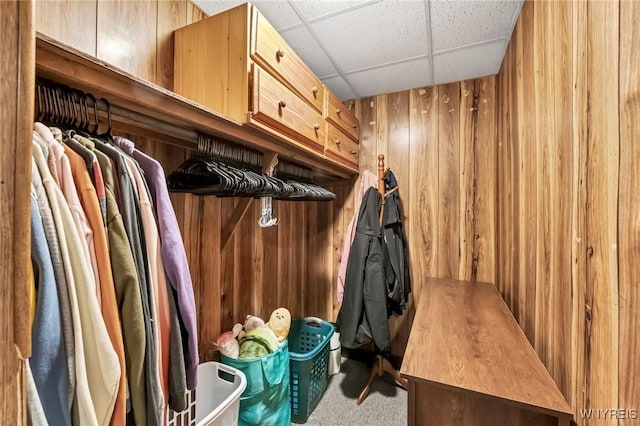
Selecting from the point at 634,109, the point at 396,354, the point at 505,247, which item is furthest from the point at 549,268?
the point at 396,354

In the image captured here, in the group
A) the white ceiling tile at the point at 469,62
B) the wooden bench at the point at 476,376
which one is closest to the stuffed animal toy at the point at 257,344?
the wooden bench at the point at 476,376

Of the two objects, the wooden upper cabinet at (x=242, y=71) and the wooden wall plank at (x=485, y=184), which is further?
the wooden wall plank at (x=485, y=184)

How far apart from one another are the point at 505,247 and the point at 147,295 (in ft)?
6.31

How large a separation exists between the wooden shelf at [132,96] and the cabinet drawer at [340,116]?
660 millimetres

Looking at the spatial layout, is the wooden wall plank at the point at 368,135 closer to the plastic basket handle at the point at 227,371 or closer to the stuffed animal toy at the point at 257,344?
the stuffed animal toy at the point at 257,344

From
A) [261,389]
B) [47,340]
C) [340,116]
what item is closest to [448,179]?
[340,116]

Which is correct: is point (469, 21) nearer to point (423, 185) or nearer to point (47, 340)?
point (423, 185)

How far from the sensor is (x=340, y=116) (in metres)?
2.01

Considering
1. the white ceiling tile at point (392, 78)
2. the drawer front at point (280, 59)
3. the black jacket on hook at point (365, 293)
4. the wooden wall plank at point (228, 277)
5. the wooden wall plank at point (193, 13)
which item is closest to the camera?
the drawer front at point (280, 59)

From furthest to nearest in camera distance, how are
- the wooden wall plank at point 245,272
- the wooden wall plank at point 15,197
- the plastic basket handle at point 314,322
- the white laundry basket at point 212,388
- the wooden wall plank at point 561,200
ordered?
the plastic basket handle at point 314,322 → the wooden wall plank at point 245,272 → the white laundry basket at point 212,388 → the wooden wall plank at point 561,200 → the wooden wall plank at point 15,197

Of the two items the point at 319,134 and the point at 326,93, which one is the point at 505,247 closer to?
the point at 319,134

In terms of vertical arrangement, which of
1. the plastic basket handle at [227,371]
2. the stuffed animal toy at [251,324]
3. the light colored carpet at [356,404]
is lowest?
the light colored carpet at [356,404]

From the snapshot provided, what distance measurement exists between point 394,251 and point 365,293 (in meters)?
0.38

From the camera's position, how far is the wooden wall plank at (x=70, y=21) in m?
0.83
